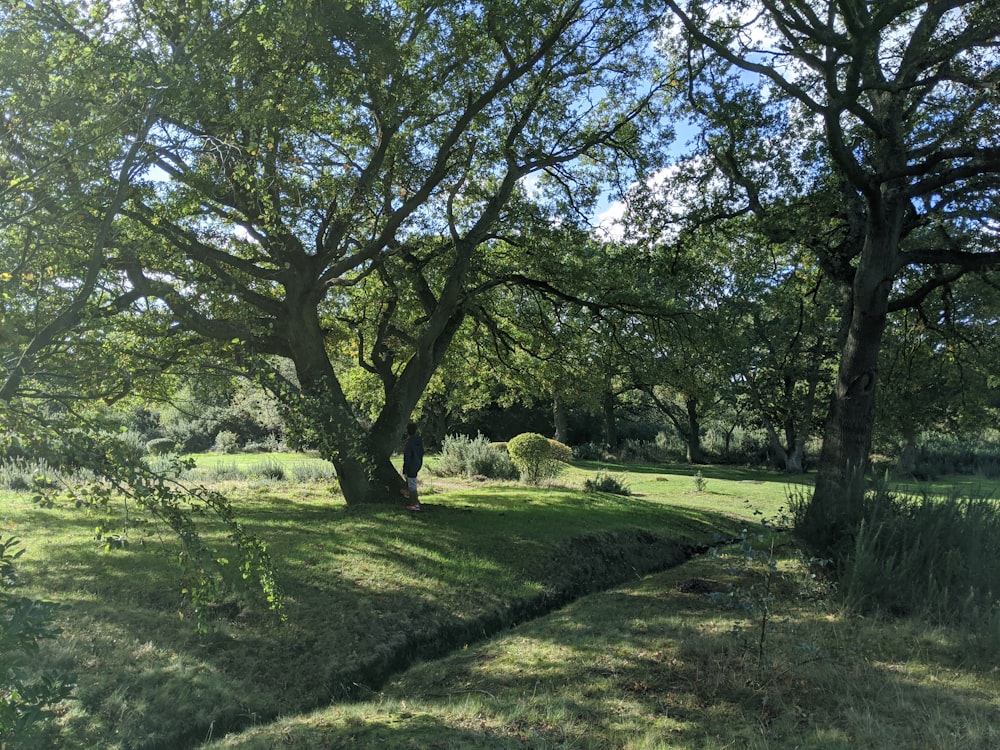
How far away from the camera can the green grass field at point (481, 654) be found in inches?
166

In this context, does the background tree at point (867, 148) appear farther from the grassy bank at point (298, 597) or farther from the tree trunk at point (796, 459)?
the tree trunk at point (796, 459)

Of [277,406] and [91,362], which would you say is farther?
[91,362]

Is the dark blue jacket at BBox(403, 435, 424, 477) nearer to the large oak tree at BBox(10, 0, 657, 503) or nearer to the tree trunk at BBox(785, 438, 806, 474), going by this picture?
the large oak tree at BBox(10, 0, 657, 503)

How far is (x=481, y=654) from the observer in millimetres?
6238

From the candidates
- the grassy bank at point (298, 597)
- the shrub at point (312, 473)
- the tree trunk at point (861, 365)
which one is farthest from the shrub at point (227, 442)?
the tree trunk at point (861, 365)

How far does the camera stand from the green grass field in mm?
4223

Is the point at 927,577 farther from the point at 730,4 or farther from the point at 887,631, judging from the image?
the point at 730,4

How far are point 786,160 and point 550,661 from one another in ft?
30.7

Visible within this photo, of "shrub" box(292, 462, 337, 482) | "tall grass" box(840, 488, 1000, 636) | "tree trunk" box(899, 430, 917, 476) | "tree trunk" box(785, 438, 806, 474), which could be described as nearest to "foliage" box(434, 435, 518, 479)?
"shrub" box(292, 462, 337, 482)

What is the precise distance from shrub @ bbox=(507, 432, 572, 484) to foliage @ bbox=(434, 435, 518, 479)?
534 mm

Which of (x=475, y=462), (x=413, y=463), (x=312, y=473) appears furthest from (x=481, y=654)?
(x=475, y=462)

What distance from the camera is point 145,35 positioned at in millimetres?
7902

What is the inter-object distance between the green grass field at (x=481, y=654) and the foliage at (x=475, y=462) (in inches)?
377

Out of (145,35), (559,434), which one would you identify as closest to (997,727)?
(145,35)
